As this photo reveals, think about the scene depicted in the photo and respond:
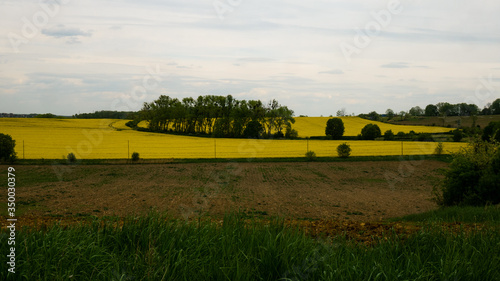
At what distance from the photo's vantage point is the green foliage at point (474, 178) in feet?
50.8

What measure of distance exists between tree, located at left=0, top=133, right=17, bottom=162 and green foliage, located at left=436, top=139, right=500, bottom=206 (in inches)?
1249

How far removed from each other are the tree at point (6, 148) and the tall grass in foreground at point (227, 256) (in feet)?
103

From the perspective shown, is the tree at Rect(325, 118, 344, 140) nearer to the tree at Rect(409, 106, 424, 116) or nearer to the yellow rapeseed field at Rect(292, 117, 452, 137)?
the yellow rapeseed field at Rect(292, 117, 452, 137)

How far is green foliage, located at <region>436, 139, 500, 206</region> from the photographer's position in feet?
50.8

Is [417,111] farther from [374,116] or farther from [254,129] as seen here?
[254,129]

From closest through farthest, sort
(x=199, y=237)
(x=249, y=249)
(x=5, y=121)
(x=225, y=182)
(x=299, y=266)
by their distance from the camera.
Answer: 1. (x=299, y=266)
2. (x=249, y=249)
3. (x=199, y=237)
4. (x=225, y=182)
5. (x=5, y=121)

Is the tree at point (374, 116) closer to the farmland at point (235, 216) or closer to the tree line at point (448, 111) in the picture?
the tree line at point (448, 111)

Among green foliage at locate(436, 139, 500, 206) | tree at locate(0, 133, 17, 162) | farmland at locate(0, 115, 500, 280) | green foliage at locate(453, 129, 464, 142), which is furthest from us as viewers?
green foliage at locate(453, 129, 464, 142)

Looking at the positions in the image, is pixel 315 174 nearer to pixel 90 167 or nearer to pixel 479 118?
pixel 90 167

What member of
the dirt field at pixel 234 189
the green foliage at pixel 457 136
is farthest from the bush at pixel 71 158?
the green foliage at pixel 457 136

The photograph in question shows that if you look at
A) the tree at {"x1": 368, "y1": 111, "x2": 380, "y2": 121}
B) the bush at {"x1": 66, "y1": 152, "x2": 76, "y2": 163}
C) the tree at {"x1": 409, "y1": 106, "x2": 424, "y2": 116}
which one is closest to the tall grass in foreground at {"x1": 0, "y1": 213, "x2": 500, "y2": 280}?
the bush at {"x1": 66, "y1": 152, "x2": 76, "y2": 163}

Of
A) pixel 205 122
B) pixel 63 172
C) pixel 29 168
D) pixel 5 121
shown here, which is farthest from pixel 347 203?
pixel 5 121

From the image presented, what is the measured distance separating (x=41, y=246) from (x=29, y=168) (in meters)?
30.2

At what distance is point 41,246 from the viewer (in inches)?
187
